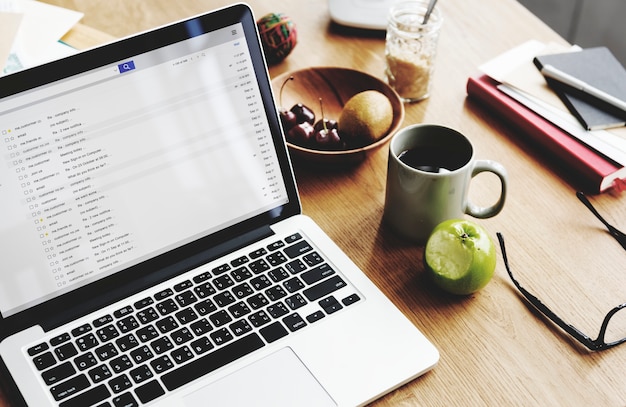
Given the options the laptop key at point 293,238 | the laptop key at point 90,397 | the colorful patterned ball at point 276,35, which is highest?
the colorful patterned ball at point 276,35

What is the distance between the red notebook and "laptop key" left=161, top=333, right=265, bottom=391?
54 cm

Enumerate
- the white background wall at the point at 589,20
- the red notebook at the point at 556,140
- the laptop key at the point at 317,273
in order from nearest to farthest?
the laptop key at the point at 317,273, the red notebook at the point at 556,140, the white background wall at the point at 589,20

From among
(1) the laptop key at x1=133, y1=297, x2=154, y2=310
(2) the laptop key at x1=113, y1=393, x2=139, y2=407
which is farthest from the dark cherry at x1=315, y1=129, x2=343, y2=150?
(2) the laptop key at x1=113, y1=393, x2=139, y2=407

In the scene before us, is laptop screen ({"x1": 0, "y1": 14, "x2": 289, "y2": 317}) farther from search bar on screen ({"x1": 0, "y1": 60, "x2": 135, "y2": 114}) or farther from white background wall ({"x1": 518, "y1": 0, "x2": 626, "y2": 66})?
white background wall ({"x1": 518, "y1": 0, "x2": 626, "y2": 66})

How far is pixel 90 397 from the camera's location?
666 mm

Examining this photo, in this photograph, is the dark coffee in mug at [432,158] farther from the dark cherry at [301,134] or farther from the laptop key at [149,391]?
the laptop key at [149,391]

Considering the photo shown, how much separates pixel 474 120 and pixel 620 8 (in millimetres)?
1170

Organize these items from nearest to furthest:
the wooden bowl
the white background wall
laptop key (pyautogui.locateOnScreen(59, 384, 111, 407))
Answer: laptop key (pyautogui.locateOnScreen(59, 384, 111, 407))
the wooden bowl
the white background wall

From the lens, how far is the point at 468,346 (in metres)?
0.74

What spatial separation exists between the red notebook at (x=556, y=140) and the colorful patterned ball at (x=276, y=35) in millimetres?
316

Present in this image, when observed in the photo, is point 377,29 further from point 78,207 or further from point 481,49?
point 78,207

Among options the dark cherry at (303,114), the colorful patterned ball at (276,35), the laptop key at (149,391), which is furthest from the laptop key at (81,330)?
the colorful patterned ball at (276,35)

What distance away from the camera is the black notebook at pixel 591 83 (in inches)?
38.5

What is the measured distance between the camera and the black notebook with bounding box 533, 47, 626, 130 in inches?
38.5
